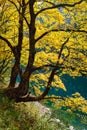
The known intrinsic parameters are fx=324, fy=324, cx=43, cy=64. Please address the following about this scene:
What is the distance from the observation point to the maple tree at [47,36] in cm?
1363

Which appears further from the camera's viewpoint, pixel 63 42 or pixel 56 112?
pixel 56 112

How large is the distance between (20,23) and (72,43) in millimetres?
2604

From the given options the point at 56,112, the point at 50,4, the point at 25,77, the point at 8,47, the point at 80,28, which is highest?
the point at 50,4

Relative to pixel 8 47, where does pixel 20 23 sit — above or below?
above

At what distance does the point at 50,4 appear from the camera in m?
14.5

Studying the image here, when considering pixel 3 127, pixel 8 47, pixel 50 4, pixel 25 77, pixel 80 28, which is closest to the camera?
pixel 3 127

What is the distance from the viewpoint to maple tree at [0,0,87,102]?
44.7 ft

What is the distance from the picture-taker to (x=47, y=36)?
15234 millimetres

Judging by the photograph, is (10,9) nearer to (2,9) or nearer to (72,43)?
(2,9)

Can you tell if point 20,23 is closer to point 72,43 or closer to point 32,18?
point 32,18

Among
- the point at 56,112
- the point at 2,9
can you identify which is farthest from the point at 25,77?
the point at 2,9

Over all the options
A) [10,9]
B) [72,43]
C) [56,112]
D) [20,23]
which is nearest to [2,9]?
[10,9]

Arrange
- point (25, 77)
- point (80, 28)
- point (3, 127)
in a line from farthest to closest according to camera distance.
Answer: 1. point (25, 77)
2. point (80, 28)
3. point (3, 127)

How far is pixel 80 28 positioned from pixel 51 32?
1.85 m
